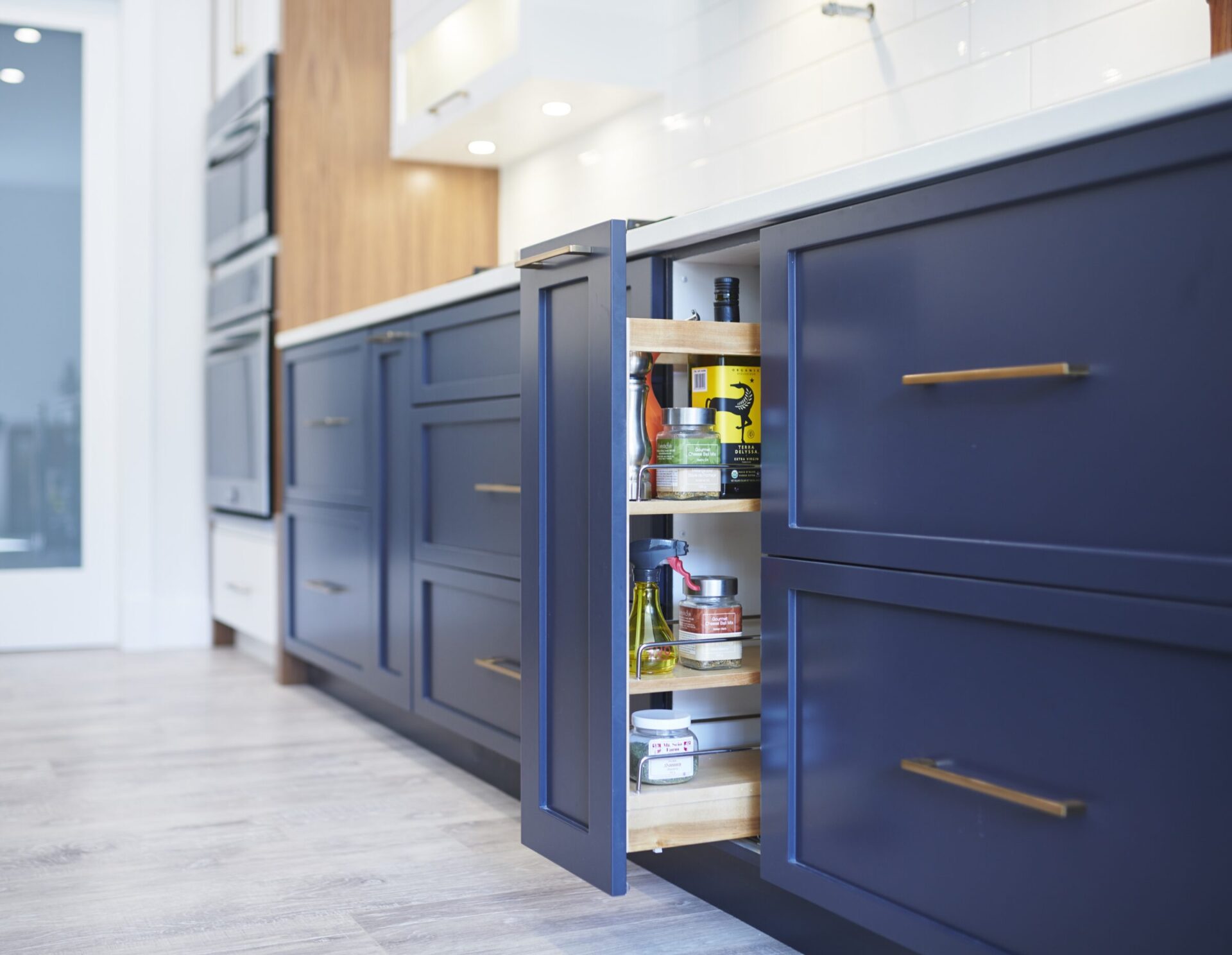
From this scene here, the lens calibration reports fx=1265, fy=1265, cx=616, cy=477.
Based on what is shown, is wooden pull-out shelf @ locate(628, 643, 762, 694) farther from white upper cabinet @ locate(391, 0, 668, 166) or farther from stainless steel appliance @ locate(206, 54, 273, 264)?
stainless steel appliance @ locate(206, 54, 273, 264)

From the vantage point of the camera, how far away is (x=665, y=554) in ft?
5.15

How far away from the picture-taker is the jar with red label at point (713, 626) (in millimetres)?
1565

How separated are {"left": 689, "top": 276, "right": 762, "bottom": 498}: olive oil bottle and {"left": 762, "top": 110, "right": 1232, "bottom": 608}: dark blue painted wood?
0.13 metres

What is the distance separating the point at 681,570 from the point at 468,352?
883 mm

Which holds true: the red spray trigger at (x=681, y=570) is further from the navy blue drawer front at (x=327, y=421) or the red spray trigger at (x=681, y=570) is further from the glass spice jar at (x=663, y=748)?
the navy blue drawer front at (x=327, y=421)

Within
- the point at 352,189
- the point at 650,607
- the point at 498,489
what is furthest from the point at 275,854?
the point at 352,189

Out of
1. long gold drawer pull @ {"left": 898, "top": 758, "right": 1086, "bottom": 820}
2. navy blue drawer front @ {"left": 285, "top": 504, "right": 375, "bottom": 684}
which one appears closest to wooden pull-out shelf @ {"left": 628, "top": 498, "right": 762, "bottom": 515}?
long gold drawer pull @ {"left": 898, "top": 758, "right": 1086, "bottom": 820}

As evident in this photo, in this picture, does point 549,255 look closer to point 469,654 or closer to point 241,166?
point 469,654

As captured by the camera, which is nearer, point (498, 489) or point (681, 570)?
point (681, 570)

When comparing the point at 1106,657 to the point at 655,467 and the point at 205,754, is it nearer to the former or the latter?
the point at 655,467

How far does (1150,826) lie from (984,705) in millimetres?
187

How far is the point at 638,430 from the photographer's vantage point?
1.58m

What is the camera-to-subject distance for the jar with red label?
157 centimetres

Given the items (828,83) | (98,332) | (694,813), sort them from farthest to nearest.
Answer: (98,332), (828,83), (694,813)
